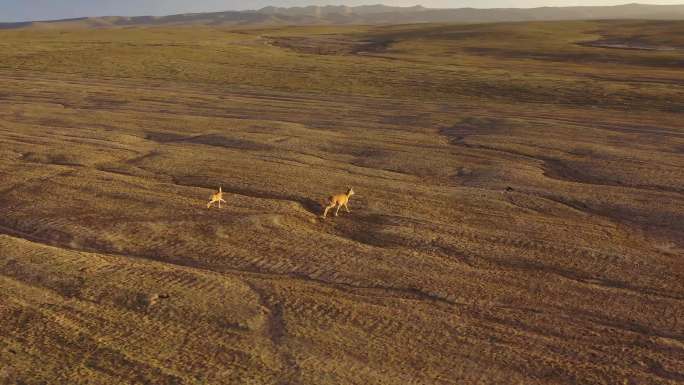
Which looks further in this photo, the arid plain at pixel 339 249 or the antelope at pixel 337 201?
the antelope at pixel 337 201

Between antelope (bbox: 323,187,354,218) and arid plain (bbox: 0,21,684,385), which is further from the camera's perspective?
antelope (bbox: 323,187,354,218)

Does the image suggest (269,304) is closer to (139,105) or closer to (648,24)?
(139,105)

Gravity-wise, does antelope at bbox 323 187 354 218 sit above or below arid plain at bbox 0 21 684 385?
above

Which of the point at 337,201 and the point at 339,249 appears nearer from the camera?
the point at 339,249

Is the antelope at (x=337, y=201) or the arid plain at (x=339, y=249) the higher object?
the antelope at (x=337, y=201)

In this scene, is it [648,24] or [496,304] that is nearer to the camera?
[496,304]

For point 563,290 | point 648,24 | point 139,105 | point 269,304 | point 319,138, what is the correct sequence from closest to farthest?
1. point 269,304
2. point 563,290
3. point 319,138
4. point 139,105
5. point 648,24

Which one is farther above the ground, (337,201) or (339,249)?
(337,201)

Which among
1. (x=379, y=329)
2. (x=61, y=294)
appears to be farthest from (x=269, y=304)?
(x=61, y=294)
